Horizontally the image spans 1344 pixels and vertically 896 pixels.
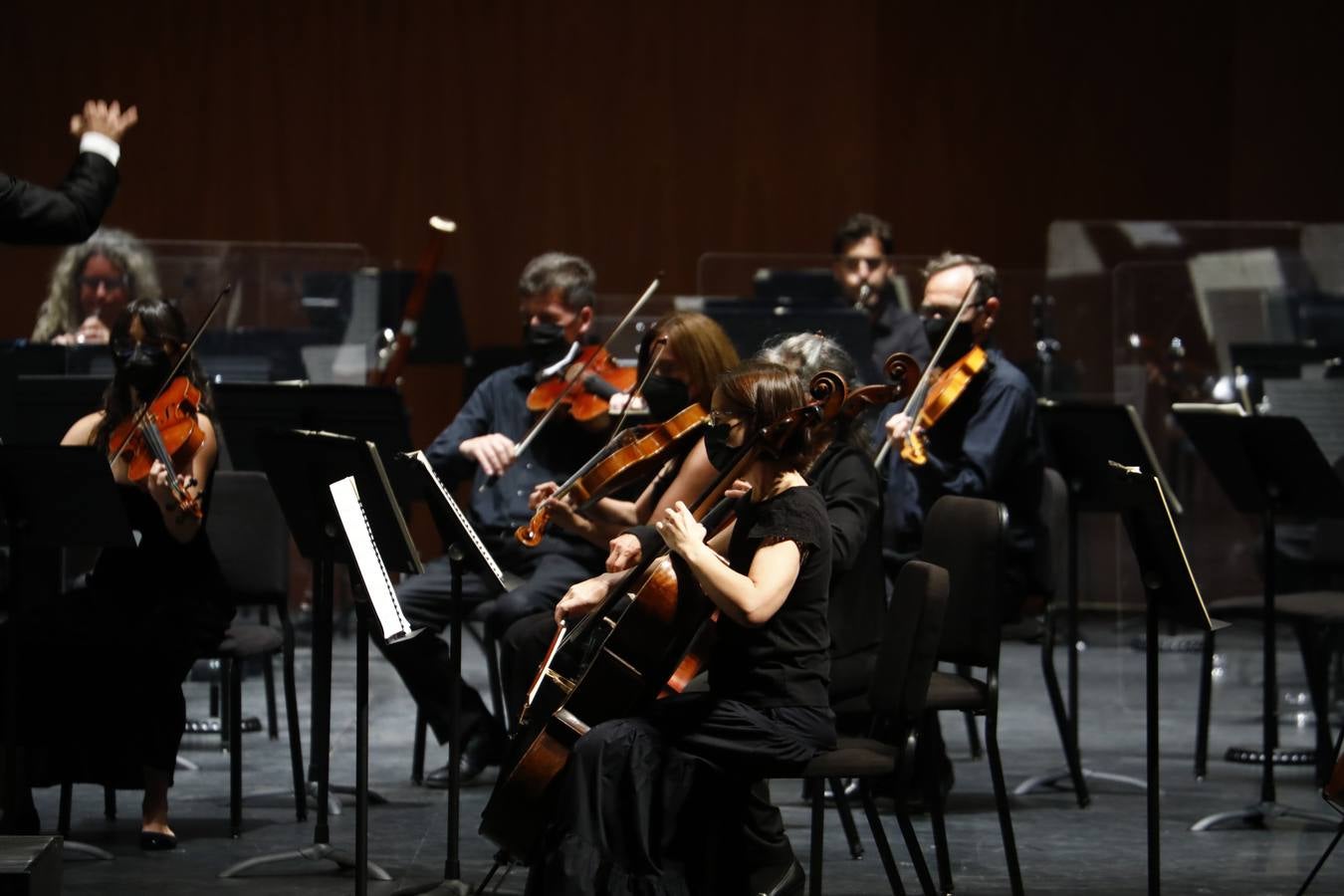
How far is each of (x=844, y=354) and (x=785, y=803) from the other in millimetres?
1285

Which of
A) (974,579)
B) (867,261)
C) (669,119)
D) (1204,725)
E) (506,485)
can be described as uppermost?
(669,119)

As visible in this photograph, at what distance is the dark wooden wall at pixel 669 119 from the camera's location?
8.29 m

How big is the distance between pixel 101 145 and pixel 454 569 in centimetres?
103

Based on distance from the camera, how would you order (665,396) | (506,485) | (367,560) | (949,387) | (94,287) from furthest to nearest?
(94,287), (506,485), (949,387), (665,396), (367,560)

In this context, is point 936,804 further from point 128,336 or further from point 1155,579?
point 128,336

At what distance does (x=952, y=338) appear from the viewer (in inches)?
186

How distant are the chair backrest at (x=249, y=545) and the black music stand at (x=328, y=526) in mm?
810

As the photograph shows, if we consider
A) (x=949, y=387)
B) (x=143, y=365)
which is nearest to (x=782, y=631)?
(x=949, y=387)

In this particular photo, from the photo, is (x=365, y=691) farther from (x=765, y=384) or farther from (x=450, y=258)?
(x=450, y=258)

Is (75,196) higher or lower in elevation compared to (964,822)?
higher

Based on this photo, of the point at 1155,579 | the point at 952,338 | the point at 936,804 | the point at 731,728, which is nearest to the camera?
the point at 731,728

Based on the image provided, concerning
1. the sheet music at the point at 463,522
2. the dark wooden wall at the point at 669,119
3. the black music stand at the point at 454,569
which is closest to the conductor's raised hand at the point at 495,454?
the black music stand at the point at 454,569

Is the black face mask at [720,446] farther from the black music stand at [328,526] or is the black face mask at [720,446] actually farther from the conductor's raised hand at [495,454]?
the conductor's raised hand at [495,454]

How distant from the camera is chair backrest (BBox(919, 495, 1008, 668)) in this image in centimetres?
381
